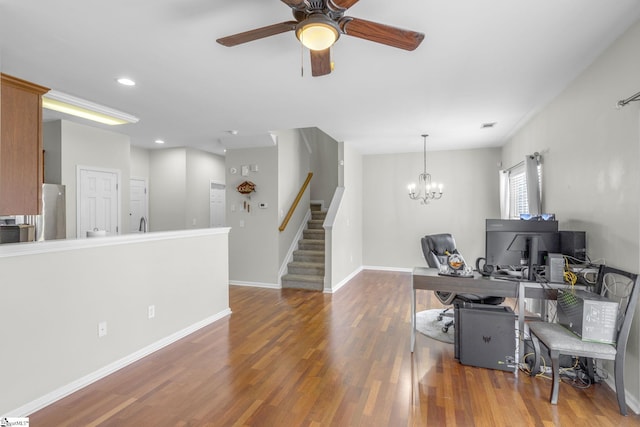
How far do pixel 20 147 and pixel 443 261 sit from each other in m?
4.40

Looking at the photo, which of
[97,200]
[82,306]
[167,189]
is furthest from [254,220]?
[82,306]

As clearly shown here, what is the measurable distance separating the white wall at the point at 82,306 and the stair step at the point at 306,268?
241 cm

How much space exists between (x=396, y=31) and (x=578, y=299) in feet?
7.31

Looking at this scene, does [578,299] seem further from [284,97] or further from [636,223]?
[284,97]

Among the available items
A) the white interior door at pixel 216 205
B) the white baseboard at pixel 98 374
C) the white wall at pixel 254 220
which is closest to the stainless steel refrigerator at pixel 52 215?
the white wall at pixel 254 220

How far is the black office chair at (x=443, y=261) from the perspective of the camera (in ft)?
11.1

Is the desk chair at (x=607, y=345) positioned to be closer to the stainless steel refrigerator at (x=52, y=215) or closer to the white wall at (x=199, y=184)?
the stainless steel refrigerator at (x=52, y=215)

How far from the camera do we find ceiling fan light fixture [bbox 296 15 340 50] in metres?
1.65

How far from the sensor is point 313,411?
2.19 meters

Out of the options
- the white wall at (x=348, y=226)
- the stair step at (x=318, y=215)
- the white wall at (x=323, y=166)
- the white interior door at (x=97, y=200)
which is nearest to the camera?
the white interior door at (x=97, y=200)

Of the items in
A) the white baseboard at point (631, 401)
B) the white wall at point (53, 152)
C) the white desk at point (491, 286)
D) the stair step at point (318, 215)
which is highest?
the white wall at point (53, 152)

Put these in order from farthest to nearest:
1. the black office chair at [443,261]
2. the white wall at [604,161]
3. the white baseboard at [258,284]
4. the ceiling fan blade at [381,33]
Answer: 1. the white baseboard at [258,284]
2. the black office chair at [443,261]
3. the white wall at [604,161]
4. the ceiling fan blade at [381,33]

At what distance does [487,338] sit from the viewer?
2.81 meters

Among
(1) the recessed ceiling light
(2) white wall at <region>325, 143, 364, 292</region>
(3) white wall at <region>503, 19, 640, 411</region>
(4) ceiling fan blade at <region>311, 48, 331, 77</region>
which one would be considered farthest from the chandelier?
(1) the recessed ceiling light
